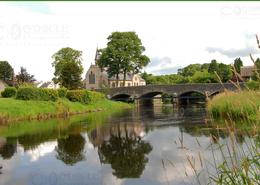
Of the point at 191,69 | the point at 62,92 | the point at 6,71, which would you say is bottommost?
the point at 62,92

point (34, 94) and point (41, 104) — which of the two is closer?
point (41, 104)

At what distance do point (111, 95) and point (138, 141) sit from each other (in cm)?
5426

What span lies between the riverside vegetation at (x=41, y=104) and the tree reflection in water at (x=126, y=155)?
14.8m

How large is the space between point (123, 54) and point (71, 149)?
56.1 meters

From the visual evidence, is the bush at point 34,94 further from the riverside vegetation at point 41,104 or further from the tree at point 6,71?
the tree at point 6,71

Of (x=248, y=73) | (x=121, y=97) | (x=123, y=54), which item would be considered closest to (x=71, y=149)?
(x=248, y=73)

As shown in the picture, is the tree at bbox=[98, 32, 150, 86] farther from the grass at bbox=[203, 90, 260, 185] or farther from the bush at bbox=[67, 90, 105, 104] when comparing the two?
the grass at bbox=[203, 90, 260, 185]

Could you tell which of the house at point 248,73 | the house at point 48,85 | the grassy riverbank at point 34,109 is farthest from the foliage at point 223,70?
the house at point 48,85

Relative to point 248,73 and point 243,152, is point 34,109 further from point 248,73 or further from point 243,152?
point 243,152

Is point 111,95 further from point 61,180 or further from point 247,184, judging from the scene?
point 247,184

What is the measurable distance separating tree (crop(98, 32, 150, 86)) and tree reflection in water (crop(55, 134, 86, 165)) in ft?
172

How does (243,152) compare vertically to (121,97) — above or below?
below

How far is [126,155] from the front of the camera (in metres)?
11.8

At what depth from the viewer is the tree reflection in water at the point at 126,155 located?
31.1ft
